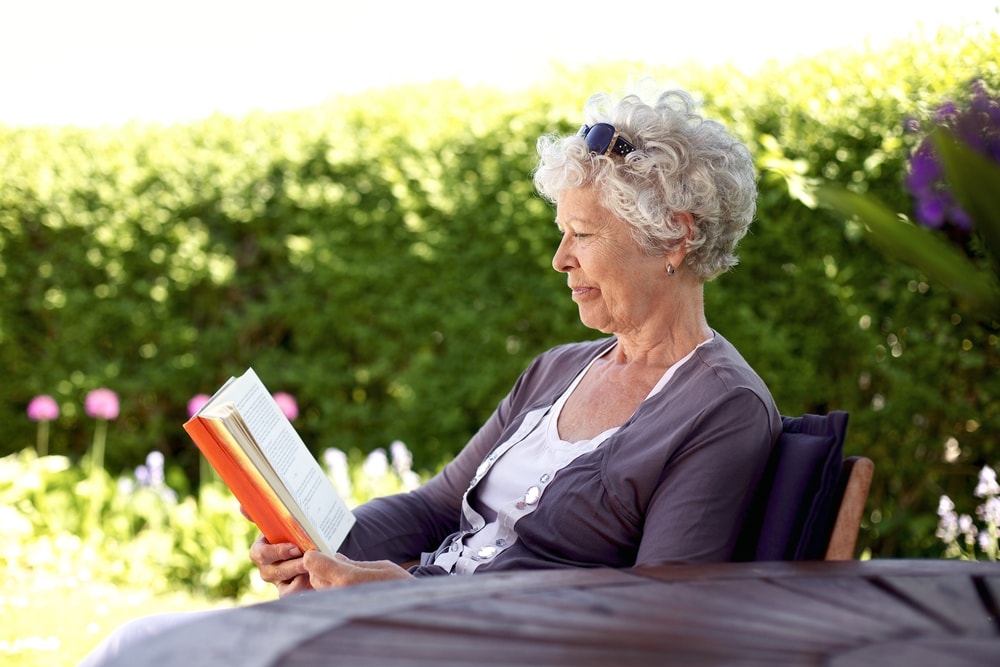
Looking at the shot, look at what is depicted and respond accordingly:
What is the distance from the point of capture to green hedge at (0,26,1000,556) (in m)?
4.44

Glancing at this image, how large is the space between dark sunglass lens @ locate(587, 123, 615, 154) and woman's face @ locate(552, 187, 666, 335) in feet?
0.29

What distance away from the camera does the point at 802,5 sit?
1210cm

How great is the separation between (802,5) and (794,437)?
37.0ft

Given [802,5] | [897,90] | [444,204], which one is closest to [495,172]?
[444,204]

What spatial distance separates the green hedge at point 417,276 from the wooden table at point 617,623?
9.08 ft

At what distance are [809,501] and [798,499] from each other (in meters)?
0.02

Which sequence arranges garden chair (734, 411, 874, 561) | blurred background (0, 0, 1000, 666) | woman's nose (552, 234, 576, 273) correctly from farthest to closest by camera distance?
1. blurred background (0, 0, 1000, 666)
2. woman's nose (552, 234, 576, 273)
3. garden chair (734, 411, 874, 561)

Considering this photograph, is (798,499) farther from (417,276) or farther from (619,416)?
(417,276)

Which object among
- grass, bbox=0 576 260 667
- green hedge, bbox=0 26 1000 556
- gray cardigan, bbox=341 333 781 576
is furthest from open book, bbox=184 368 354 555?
green hedge, bbox=0 26 1000 556

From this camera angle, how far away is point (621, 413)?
2.19 m

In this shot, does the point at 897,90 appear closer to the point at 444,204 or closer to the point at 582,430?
the point at 444,204

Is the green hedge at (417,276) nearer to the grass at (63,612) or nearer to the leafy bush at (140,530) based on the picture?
the leafy bush at (140,530)

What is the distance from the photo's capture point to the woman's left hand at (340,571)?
193 cm

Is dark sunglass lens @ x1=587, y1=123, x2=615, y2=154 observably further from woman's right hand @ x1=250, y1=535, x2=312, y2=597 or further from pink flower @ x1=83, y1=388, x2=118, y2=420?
pink flower @ x1=83, y1=388, x2=118, y2=420
